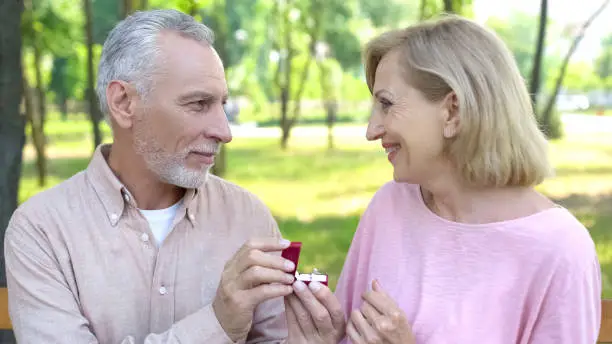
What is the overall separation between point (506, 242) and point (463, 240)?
4.8 inches

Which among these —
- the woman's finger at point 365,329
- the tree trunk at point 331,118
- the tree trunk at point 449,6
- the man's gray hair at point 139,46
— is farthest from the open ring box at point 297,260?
the tree trunk at point 331,118

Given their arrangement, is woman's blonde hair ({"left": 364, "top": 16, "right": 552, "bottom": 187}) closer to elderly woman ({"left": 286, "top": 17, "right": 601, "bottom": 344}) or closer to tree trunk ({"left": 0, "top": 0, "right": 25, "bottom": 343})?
elderly woman ({"left": 286, "top": 17, "right": 601, "bottom": 344})

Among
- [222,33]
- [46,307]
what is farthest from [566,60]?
[46,307]

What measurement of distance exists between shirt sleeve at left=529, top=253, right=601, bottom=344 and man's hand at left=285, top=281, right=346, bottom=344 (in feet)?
1.78

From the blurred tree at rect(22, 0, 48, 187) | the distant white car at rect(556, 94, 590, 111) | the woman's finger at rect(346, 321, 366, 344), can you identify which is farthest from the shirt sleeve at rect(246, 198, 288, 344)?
the blurred tree at rect(22, 0, 48, 187)

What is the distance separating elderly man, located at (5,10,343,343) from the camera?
76.2 inches

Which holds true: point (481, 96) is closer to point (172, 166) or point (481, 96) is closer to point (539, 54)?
point (172, 166)

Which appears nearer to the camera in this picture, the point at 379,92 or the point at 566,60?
the point at 379,92

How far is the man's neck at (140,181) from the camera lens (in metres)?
2.10

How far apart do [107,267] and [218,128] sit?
51cm

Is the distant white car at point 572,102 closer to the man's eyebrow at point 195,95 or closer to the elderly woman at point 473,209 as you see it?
the elderly woman at point 473,209

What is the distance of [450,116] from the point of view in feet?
6.07

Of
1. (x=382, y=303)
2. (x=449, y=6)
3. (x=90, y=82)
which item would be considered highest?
(x=449, y=6)

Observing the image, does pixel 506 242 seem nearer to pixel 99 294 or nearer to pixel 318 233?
pixel 99 294
